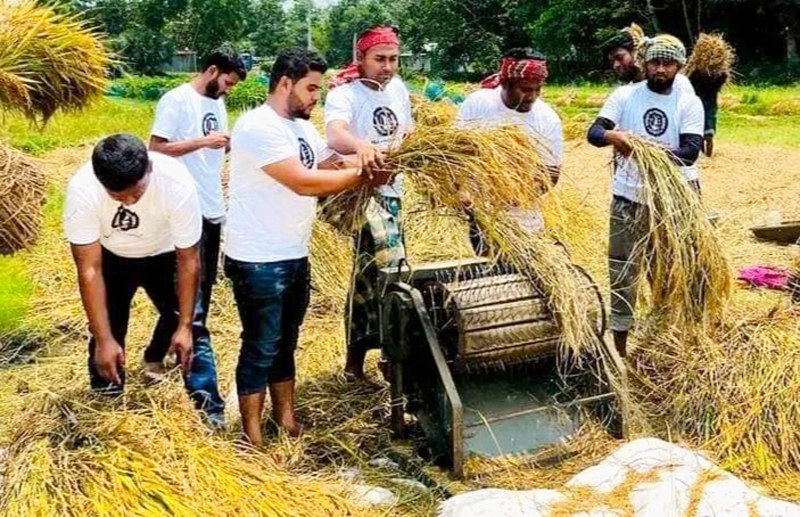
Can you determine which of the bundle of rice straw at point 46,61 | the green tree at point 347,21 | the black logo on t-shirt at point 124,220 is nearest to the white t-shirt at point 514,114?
the black logo on t-shirt at point 124,220

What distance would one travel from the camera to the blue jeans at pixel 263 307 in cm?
384

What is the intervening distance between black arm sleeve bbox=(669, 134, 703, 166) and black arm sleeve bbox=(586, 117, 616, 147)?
0.31 metres

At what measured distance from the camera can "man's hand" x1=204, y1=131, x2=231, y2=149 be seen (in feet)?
15.4

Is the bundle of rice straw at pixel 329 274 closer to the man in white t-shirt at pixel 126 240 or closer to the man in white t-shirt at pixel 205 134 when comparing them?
the man in white t-shirt at pixel 205 134

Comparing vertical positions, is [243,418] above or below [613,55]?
below

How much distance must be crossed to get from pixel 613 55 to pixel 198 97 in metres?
2.98

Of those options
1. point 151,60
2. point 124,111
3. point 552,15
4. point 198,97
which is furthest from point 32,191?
point 151,60

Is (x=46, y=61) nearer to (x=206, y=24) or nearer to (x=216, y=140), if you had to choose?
(x=216, y=140)

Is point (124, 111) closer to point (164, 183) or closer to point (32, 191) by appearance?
point (32, 191)

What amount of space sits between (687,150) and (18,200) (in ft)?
10.4

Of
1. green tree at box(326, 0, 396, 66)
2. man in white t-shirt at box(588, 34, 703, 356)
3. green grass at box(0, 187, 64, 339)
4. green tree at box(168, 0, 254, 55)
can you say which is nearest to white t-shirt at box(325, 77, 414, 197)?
man in white t-shirt at box(588, 34, 703, 356)

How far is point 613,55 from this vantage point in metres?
6.70

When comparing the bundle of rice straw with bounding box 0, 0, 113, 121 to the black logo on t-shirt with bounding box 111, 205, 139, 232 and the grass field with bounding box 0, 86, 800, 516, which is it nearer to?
the grass field with bounding box 0, 86, 800, 516

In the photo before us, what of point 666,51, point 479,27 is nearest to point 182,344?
point 666,51
